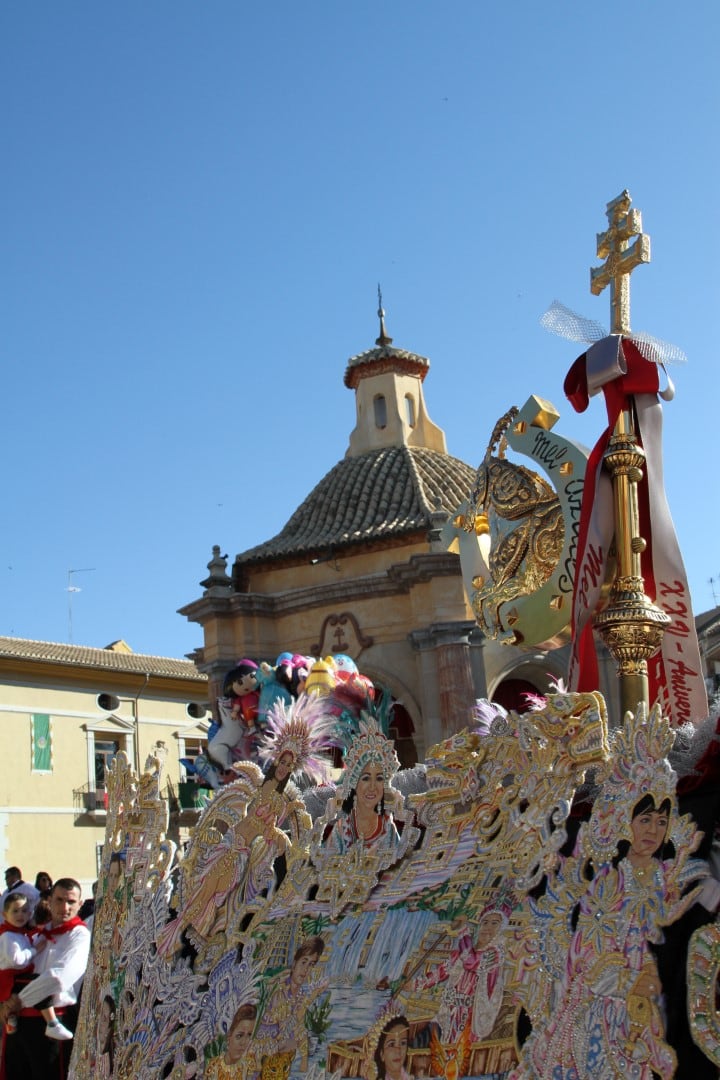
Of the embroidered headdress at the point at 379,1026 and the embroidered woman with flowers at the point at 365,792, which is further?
the embroidered woman with flowers at the point at 365,792

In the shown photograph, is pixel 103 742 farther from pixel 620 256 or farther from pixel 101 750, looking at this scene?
pixel 620 256

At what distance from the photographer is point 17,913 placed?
22.3ft

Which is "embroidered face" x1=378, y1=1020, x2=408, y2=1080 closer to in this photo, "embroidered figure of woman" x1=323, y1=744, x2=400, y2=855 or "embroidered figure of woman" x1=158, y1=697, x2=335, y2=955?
"embroidered figure of woman" x1=323, y1=744, x2=400, y2=855

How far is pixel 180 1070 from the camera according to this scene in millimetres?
4797

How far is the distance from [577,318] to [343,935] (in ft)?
9.88

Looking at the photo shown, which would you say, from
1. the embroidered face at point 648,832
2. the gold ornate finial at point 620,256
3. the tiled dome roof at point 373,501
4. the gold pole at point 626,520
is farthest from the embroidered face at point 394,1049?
the tiled dome roof at point 373,501

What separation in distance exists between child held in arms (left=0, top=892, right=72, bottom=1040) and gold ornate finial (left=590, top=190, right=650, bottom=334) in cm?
430

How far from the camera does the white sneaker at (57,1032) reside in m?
6.38

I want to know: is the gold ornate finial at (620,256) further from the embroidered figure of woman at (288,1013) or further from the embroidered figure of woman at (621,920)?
the embroidered figure of woman at (288,1013)

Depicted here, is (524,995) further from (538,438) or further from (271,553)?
(271,553)

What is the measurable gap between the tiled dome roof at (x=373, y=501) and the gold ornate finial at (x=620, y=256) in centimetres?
1264

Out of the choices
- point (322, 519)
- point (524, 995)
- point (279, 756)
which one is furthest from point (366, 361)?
point (524, 995)

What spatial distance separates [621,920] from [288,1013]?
1.56 m

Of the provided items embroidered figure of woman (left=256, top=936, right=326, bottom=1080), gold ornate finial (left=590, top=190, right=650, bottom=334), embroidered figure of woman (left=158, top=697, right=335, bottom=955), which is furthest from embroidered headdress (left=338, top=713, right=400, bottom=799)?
gold ornate finial (left=590, top=190, right=650, bottom=334)
